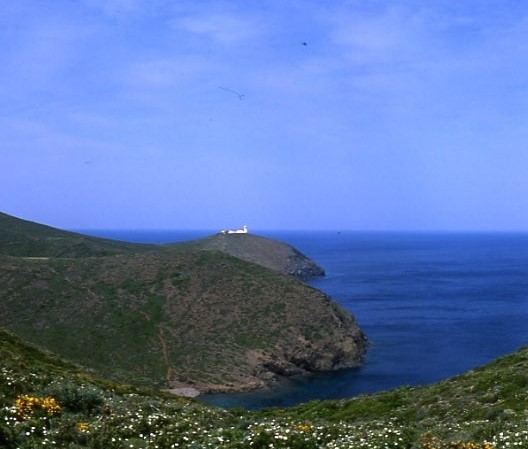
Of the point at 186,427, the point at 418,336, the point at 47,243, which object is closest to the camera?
the point at 186,427

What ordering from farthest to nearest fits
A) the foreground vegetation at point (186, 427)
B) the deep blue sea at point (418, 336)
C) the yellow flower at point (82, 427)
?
the deep blue sea at point (418, 336)
the yellow flower at point (82, 427)
the foreground vegetation at point (186, 427)

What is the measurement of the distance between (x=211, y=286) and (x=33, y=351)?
238 ft

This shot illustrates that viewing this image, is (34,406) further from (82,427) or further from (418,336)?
(418,336)

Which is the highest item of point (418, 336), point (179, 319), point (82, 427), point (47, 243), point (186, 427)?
point (47, 243)

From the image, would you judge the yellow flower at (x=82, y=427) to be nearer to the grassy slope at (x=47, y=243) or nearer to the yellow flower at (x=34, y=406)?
the yellow flower at (x=34, y=406)

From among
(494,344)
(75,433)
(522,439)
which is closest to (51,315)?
(494,344)

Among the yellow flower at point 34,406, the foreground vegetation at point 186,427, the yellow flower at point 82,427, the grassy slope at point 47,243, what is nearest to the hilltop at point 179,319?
the grassy slope at point 47,243

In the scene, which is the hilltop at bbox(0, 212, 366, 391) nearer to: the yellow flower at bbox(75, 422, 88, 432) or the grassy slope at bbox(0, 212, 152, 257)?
the grassy slope at bbox(0, 212, 152, 257)

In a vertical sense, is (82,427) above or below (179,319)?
above

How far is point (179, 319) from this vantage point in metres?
105

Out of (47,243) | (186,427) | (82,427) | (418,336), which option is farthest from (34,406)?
(47,243)

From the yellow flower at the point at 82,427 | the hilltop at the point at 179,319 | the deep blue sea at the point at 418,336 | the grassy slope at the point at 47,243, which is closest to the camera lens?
the yellow flower at the point at 82,427

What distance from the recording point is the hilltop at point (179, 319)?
298 feet

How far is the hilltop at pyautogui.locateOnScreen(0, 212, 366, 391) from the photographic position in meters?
90.8
